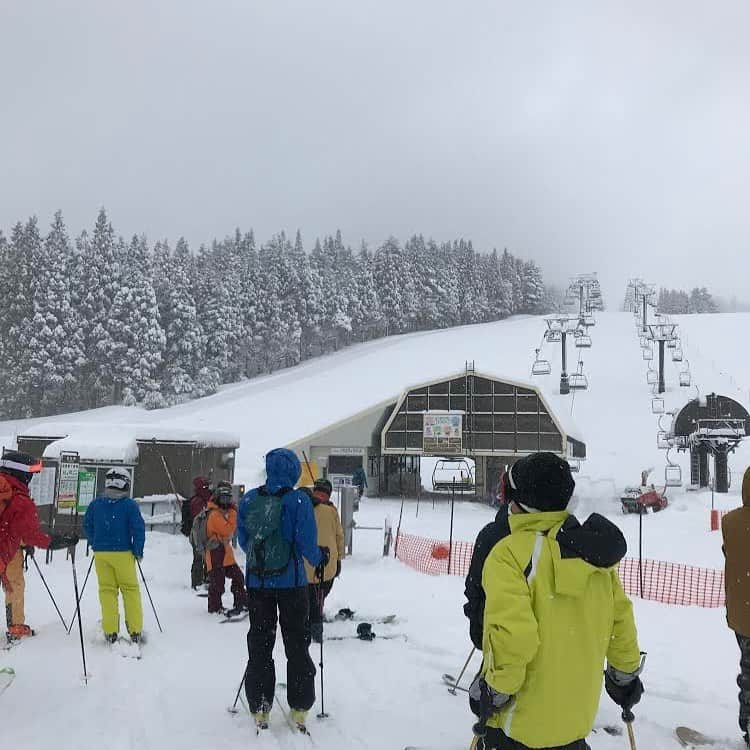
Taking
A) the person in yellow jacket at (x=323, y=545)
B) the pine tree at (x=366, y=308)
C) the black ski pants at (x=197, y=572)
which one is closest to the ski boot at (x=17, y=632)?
the person in yellow jacket at (x=323, y=545)

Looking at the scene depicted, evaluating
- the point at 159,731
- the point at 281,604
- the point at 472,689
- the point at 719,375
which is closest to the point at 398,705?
the point at 281,604

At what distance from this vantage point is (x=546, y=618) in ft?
8.07

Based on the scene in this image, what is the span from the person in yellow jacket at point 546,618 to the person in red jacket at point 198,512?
675 cm

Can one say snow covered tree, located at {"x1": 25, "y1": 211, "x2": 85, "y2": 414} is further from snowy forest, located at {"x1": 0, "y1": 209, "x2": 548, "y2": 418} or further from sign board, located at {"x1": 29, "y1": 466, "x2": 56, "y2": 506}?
sign board, located at {"x1": 29, "y1": 466, "x2": 56, "y2": 506}

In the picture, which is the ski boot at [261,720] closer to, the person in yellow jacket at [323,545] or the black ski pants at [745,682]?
the person in yellow jacket at [323,545]

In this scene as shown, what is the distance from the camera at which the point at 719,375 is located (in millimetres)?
47375

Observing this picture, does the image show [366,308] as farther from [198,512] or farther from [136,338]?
[198,512]

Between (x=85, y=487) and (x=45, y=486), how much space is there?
0.73 m

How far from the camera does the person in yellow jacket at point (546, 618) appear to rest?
2.42 m

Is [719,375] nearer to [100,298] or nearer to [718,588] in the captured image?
[718,588]

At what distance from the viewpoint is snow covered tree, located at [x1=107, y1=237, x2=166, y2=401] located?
5091cm

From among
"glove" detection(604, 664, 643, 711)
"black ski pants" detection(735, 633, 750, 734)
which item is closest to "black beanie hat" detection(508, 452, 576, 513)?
"glove" detection(604, 664, 643, 711)

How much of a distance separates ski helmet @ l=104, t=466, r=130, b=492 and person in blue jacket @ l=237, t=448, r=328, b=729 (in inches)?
87.1

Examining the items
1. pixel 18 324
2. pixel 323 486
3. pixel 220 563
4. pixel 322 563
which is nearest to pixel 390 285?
pixel 18 324
